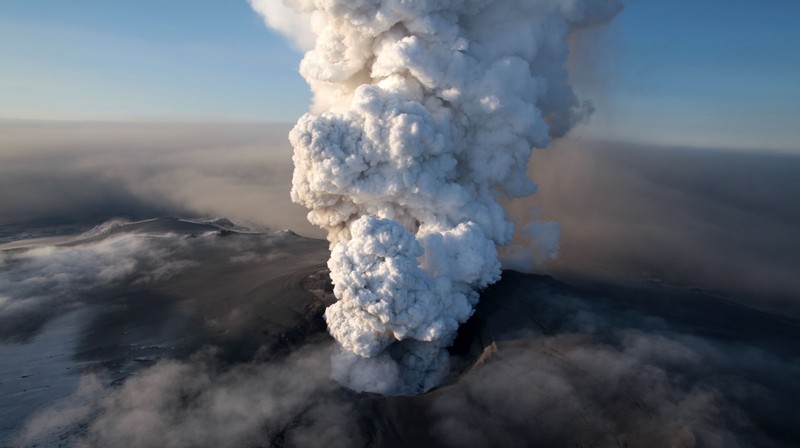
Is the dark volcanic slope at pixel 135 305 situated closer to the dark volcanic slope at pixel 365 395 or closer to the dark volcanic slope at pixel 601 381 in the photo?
the dark volcanic slope at pixel 365 395

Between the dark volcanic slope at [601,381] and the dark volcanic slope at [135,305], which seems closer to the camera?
the dark volcanic slope at [601,381]

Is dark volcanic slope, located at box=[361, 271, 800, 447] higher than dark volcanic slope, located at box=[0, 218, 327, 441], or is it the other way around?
dark volcanic slope, located at box=[361, 271, 800, 447]

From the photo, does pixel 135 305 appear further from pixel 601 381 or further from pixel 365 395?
pixel 601 381

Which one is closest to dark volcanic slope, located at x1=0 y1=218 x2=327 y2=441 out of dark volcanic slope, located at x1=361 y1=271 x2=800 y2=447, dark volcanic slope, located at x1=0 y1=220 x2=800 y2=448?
dark volcanic slope, located at x1=0 y1=220 x2=800 y2=448

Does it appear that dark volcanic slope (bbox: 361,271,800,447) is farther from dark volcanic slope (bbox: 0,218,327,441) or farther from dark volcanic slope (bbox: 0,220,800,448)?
dark volcanic slope (bbox: 0,218,327,441)

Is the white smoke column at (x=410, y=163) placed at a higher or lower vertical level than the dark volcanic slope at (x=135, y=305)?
higher

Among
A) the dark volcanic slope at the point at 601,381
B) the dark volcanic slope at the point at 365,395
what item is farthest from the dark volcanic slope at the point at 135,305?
the dark volcanic slope at the point at 601,381

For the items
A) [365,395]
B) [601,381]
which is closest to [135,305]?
[365,395]

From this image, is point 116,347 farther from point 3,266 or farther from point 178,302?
point 3,266
